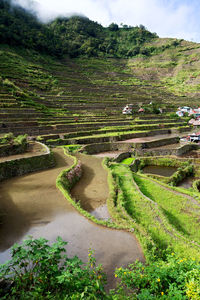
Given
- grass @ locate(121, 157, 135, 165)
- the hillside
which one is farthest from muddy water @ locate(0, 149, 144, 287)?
the hillside

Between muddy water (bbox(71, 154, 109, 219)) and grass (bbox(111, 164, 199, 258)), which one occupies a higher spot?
muddy water (bbox(71, 154, 109, 219))

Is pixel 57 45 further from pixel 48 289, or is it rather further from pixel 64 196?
pixel 48 289

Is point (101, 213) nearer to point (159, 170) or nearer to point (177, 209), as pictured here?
point (177, 209)

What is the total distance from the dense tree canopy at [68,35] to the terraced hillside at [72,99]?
580 cm

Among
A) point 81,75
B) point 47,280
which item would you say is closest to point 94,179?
point 47,280

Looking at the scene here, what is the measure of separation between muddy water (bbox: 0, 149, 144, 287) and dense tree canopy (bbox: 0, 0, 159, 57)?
59014 mm

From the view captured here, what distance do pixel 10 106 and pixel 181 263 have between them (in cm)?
2681

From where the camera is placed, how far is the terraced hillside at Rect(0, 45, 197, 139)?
2533 centimetres

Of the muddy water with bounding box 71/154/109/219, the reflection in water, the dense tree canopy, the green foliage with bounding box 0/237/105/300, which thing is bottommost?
the reflection in water

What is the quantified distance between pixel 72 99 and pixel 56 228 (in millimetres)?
32862

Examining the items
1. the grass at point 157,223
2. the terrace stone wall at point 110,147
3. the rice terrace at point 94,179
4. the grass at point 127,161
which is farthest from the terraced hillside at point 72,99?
the grass at point 157,223

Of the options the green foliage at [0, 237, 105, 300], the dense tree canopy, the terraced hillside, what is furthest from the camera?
the dense tree canopy

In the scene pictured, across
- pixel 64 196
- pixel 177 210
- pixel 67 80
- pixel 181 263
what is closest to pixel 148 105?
pixel 67 80

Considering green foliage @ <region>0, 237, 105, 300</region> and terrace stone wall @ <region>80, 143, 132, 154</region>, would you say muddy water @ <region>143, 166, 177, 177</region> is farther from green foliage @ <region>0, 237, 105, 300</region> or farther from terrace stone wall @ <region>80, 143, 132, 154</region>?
green foliage @ <region>0, 237, 105, 300</region>
